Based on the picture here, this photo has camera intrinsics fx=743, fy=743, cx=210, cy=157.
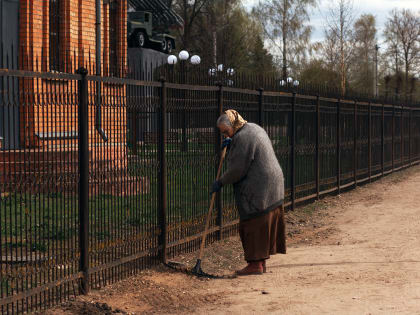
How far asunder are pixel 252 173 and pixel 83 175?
201cm

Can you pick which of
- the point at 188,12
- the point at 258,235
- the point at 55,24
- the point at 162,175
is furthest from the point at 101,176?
the point at 188,12

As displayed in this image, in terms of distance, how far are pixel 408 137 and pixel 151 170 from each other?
19.4 m

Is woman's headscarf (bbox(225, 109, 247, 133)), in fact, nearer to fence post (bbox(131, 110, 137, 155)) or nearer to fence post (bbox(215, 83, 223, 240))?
fence post (bbox(131, 110, 137, 155))

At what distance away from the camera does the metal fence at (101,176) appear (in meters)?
6.23

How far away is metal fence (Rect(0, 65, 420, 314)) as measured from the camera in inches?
245

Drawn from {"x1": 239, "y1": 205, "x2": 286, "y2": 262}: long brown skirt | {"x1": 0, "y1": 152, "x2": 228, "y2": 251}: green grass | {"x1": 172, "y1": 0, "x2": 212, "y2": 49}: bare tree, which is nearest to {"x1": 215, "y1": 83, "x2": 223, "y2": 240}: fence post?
{"x1": 0, "y1": 152, "x2": 228, "y2": 251}: green grass

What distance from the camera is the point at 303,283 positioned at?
25.3 ft

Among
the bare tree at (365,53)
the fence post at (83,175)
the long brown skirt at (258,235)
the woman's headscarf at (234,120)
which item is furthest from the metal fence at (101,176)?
the bare tree at (365,53)

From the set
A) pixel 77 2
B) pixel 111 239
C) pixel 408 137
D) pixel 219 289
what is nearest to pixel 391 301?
pixel 219 289

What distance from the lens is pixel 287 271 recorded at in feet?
27.5

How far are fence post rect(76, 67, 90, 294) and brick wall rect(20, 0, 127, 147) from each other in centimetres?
7

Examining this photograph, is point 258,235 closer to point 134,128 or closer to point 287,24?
point 134,128

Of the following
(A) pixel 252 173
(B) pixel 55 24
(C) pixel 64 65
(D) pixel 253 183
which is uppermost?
(B) pixel 55 24

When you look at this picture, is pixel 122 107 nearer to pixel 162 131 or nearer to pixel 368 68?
pixel 162 131
